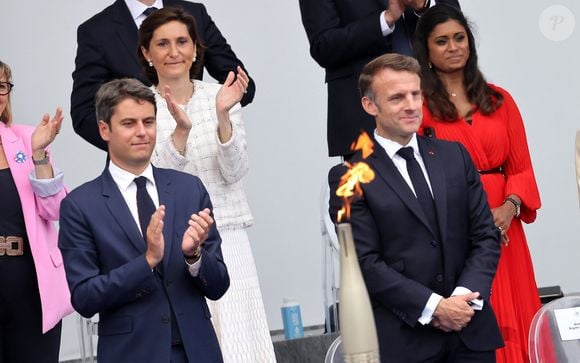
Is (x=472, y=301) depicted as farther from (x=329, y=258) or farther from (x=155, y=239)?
(x=329, y=258)

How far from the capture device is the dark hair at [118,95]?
454 cm

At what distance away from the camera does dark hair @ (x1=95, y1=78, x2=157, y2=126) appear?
4.54 meters

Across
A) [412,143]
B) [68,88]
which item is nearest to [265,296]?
[68,88]

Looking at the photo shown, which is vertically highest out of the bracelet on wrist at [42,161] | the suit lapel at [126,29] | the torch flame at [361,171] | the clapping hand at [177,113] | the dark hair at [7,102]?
the suit lapel at [126,29]

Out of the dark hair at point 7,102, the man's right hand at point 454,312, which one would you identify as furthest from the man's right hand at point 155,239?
the dark hair at point 7,102

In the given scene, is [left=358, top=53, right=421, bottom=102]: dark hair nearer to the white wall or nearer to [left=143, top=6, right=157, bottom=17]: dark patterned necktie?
[left=143, top=6, right=157, bottom=17]: dark patterned necktie

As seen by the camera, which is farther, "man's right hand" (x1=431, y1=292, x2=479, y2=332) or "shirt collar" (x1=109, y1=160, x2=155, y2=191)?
"shirt collar" (x1=109, y1=160, x2=155, y2=191)

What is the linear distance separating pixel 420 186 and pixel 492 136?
3.43 ft

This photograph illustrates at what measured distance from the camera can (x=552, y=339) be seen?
4.23m

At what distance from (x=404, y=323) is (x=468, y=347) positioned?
23 cm

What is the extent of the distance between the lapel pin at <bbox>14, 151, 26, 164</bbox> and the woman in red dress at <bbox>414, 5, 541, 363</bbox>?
166 cm

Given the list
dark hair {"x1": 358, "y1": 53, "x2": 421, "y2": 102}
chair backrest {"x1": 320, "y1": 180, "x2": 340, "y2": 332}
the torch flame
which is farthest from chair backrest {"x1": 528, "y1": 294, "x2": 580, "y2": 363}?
chair backrest {"x1": 320, "y1": 180, "x2": 340, "y2": 332}

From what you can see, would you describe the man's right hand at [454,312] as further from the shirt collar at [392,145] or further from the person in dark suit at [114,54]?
the person in dark suit at [114,54]

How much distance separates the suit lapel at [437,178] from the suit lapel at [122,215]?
102 centimetres
